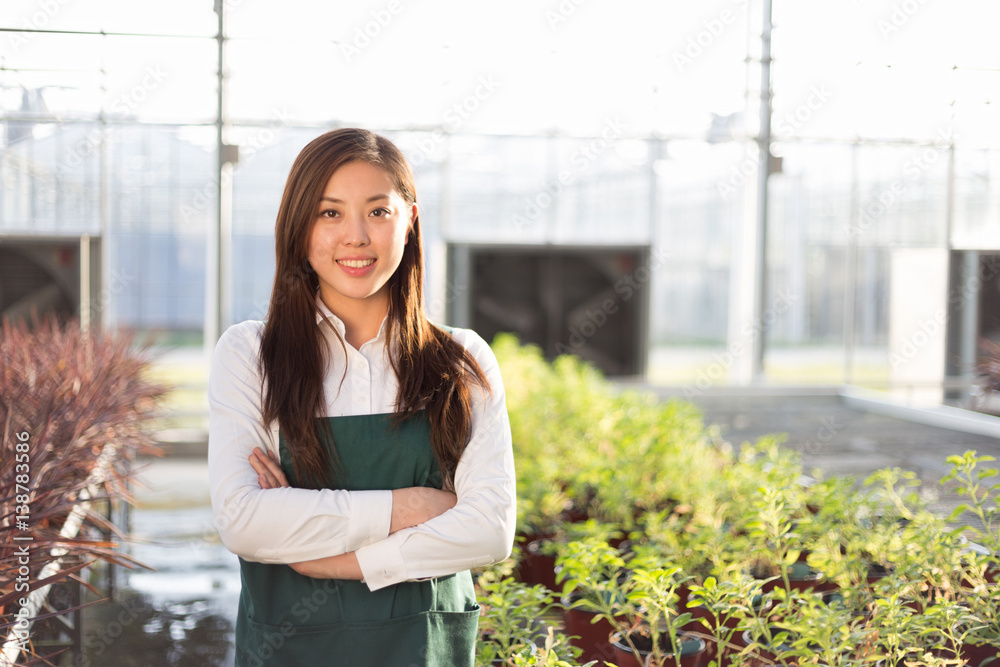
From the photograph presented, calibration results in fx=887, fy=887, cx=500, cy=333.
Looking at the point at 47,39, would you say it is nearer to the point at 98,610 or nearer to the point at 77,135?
the point at 77,135

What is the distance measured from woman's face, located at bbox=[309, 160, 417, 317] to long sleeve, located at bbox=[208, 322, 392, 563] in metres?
0.27

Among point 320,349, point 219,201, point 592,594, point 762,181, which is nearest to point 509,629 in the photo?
point 592,594

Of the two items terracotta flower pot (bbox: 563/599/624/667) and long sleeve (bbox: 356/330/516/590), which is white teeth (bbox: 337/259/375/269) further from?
terracotta flower pot (bbox: 563/599/624/667)

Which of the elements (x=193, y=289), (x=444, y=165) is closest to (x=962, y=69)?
(x=444, y=165)

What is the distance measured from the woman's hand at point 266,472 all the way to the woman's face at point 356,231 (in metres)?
0.34

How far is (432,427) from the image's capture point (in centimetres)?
165

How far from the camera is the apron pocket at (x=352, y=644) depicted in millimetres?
1545

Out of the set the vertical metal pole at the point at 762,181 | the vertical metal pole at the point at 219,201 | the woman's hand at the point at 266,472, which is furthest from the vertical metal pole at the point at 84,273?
the vertical metal pole at the point at 762,181

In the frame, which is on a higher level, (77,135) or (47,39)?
(47,39)

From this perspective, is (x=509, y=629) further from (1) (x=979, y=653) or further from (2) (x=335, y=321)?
(1) (x=979, y=653)

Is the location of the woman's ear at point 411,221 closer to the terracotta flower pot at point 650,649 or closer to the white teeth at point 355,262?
the white teeth at point 355,262

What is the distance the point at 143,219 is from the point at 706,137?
5.92m

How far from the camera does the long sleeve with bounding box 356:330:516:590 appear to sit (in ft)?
5.14

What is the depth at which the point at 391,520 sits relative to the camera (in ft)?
5.20
